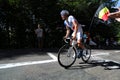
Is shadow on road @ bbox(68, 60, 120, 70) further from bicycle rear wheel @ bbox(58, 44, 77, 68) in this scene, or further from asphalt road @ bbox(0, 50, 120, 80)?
bicycle rear wheel @ bbox(58, 44, 77, 68)

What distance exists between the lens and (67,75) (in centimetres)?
661

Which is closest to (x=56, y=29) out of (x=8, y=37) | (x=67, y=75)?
(x=8, y=37)

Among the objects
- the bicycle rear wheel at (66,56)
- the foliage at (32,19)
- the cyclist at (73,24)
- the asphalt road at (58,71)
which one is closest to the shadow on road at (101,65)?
the asphalt road at (58,71)

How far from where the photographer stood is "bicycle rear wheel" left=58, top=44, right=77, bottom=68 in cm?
741

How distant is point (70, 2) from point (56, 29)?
93.0 inches

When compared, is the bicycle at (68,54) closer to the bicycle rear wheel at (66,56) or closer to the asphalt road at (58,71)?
the bicycle rear wheel at (66,56)

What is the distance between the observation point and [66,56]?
7598mm

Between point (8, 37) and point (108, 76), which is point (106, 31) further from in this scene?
point (108, 76)

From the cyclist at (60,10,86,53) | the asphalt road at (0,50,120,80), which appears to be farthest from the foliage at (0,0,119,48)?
the cyclist at (60,10,86,53)

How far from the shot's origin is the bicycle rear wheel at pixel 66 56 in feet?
24.3

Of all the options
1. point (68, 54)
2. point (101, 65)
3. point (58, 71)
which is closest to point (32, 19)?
point (68, 54)

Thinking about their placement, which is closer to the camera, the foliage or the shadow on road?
the shadow on road

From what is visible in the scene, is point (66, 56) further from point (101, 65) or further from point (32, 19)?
point (32, 19)

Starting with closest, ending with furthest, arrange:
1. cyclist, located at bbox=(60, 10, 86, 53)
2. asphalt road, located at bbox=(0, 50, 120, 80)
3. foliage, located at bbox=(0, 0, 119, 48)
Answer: asphalt road, located at bbox=(0, 50, 120, 80) < cyclist, located at bbox=(60, 10, 86, 53) < foliage, located at bbox=(0, 0, 119, 48)
